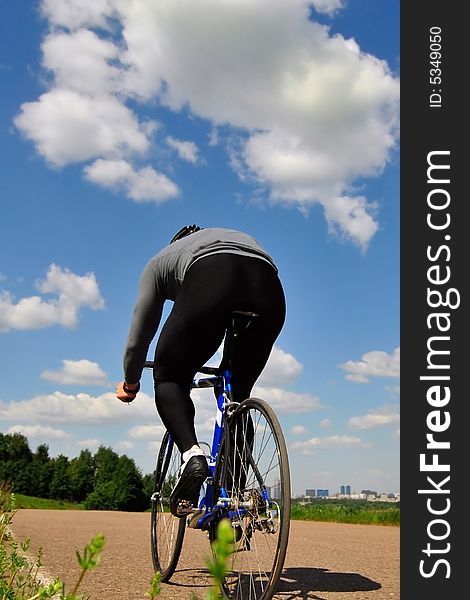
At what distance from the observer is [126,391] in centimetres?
488

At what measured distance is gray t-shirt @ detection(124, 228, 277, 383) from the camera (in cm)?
399

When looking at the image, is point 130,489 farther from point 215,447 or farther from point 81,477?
point 215,447

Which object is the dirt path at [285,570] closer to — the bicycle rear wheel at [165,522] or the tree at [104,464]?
the bicycle rear wheel at [165,522]

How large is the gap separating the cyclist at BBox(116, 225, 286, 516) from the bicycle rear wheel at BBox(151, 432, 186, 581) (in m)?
0.86

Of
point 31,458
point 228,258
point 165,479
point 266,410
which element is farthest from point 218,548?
point 31,458

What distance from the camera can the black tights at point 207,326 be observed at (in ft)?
12.5

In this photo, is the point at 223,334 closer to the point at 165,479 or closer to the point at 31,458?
the point at 165,479

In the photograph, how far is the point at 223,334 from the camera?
→ 3.96 m

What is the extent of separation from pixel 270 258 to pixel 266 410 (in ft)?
3.00

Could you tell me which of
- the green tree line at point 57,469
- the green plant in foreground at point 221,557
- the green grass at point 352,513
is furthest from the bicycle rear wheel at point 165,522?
the green tree line at point 57,469

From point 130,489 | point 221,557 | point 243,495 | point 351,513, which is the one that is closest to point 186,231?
point 243,495

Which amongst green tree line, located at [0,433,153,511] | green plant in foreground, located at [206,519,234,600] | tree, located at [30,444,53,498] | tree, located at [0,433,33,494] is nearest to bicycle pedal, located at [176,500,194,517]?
green plant in foreground, located at [206,519,234,600]

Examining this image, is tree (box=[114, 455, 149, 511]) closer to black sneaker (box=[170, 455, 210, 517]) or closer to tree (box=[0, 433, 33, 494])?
tree (box=[0, 433, 33, 494])

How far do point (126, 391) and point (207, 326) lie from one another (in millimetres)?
1311
